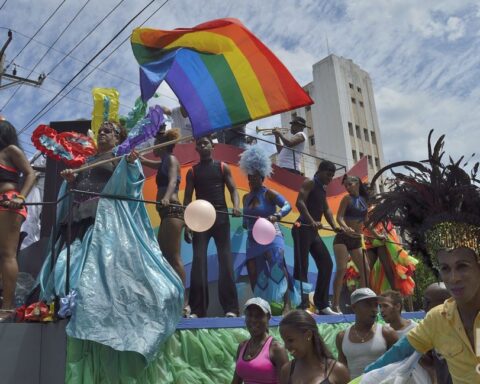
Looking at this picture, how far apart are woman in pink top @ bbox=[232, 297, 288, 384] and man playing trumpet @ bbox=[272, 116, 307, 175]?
16.6 feet

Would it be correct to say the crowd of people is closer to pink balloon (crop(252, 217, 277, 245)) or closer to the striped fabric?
pink balloon (crop(252, 217, 277, 245))

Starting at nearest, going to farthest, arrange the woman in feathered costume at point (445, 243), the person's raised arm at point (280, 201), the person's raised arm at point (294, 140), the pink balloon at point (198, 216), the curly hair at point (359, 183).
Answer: the woman in feathered costume at point (445, 243), the pink balloon at point (198, 216), the person's raised arm at point (280, 201), the curly hair at point (359, 183), the person's raised arm at point (294, 140)

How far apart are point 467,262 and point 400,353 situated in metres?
0.51

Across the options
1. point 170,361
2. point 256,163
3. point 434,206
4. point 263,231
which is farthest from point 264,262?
point 434,206

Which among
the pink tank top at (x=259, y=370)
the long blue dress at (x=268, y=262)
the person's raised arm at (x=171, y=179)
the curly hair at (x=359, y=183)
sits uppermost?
the curly hair at (x=359, y=183)

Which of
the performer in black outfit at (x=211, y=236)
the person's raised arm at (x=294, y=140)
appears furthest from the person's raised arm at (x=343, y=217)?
the person's raised arm at (x=294, y=140)

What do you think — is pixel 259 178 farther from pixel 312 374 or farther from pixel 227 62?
pixel 312 374

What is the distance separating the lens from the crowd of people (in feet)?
7.66

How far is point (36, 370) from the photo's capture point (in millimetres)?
3998

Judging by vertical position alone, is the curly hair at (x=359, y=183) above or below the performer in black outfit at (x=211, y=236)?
above

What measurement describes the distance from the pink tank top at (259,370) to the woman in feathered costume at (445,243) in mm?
1245

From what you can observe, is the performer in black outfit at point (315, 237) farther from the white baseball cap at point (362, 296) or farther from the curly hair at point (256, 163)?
the white baseball cap at point (362, 296)

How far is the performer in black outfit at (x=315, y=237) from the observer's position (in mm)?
5934

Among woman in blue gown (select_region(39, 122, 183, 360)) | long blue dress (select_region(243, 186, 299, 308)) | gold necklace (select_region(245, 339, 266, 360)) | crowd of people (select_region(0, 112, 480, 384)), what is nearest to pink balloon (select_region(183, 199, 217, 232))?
crowd of people (select_region(0, 112, 480, 384))
